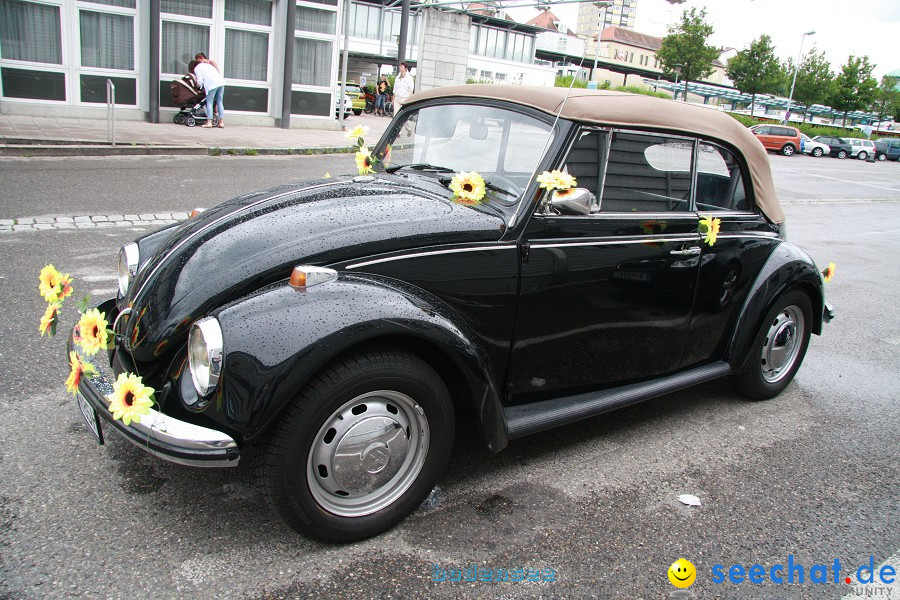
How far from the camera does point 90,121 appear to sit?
14727mm

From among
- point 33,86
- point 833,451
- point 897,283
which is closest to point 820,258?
point 897,283

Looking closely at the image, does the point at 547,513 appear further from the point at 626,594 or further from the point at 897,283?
the point at 897,283

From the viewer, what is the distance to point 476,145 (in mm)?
3492

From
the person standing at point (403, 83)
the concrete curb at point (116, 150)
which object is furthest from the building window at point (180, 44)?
the person standing at point (403, 83)

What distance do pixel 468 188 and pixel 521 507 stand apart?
57.4 inches

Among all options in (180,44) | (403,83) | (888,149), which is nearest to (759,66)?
(888,149)

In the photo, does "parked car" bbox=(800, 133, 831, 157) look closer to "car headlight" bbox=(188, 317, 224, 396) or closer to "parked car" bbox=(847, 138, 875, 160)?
"parked car" bbox=(847, 138, 875, 160)

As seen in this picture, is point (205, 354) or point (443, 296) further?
point (443, 296)

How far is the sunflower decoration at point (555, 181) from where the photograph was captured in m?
2.99

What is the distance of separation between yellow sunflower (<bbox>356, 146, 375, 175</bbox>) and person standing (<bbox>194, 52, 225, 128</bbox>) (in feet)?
42.2

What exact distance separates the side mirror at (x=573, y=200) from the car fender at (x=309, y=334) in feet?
2.35

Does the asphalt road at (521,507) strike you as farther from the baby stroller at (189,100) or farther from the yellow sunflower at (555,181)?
the baby stroller at (189,100)

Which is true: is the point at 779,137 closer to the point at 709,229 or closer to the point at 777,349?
the point at 777,349

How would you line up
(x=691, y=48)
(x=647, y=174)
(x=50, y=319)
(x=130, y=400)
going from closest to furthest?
(x=130, y=400) < (x=50, y=319) < (x=647, y=174) < (x=691, y=48)
